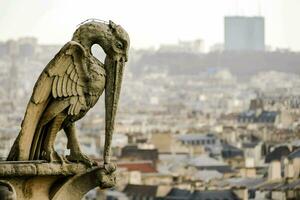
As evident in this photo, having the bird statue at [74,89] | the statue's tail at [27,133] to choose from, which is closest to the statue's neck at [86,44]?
the bird statue at [74,89]

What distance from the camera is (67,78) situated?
804 cm

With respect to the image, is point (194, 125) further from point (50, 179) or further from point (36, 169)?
point (36, 169)

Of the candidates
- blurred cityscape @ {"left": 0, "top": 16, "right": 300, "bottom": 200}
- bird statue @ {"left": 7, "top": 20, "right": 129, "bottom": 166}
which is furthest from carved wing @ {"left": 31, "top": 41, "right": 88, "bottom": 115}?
blurred cityscape @ {"left": 0, "top": 16, "right": 300, "bottom": 200}

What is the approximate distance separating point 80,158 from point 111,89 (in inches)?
12.0

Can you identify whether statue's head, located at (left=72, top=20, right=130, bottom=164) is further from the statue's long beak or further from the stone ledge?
the stone ledge

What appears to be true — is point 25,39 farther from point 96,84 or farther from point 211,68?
point 96,84

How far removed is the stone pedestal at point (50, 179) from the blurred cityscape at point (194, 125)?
2.93ft

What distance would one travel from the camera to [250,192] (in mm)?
52938

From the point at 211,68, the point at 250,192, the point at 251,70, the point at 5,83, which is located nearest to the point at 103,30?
the point at 250,192

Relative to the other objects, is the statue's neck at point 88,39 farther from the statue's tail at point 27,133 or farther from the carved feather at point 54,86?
the statue's tail at point 27,133

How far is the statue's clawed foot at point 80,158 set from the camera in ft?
26.5

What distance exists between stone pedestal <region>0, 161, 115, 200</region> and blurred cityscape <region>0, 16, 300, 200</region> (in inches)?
35.1

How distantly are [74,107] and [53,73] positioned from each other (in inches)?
7.0

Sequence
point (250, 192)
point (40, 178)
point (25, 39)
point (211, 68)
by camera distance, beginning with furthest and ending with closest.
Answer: point (211, 68) → point (25, 39) → point (250, 192) → point (40, 178)
